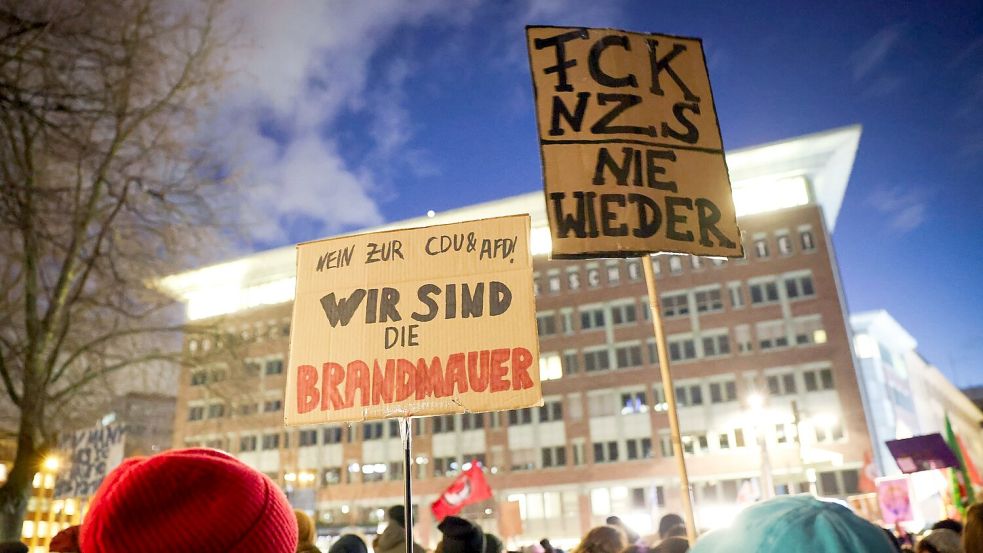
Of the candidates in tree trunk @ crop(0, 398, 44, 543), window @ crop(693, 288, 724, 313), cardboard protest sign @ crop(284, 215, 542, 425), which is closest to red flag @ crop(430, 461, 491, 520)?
tree trunk @ crop(0, 398, 44, 543)

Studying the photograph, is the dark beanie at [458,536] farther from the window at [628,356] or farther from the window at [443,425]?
the window at [443,425]

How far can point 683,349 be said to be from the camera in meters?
49.7

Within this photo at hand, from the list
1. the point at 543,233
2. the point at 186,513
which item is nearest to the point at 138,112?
the point at 186,513

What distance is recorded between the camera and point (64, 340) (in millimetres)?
13438

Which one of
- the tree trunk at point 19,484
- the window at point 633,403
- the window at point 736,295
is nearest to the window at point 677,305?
the window at point 736,295

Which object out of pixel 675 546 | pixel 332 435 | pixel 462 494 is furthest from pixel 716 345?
pixel 675 546

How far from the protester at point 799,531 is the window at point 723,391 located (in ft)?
161

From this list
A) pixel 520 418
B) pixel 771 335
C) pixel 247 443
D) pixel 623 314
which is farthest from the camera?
pixel 247 443

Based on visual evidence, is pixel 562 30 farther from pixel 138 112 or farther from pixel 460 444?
pixel 460 444

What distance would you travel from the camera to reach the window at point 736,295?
49.3 metres

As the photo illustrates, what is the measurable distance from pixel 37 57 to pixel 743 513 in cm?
982

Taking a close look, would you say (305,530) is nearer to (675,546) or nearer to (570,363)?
(675,546)

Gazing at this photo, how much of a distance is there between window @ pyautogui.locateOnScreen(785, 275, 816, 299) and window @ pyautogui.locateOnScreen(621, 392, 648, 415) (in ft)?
40.3

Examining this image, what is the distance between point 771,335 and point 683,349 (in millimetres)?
5899
